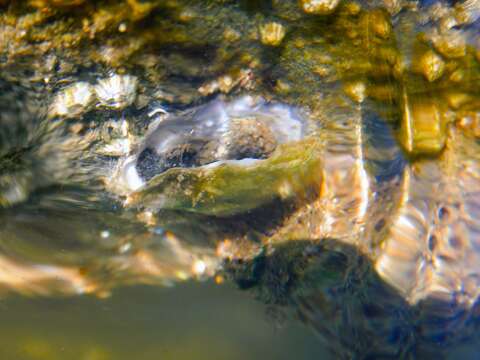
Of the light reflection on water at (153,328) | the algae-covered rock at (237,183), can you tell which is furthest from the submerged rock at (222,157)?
the light reflection on water at (153,328)

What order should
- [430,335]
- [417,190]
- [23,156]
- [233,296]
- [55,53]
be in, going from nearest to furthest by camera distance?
[55,53], [23,156], [417,190], [430,335], [233,296]

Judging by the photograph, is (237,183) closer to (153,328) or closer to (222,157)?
(222,157)

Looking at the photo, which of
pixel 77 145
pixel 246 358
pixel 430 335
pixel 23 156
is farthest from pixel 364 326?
pixel 23 156

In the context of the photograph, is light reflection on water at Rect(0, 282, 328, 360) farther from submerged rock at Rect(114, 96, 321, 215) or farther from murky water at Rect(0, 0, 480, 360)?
submerged rock at Rect(114, 96, 321, 215)

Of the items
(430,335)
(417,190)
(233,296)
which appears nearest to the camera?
(417,190)

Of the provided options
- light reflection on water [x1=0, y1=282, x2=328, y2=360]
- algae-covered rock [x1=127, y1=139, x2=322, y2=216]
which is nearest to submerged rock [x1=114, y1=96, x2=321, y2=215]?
algae-covered rock [x1=127, y1=139, x2=322, y2=216]

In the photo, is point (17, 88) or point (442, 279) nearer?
point (17, 88)

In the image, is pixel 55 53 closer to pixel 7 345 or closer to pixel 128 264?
pixel 128 264

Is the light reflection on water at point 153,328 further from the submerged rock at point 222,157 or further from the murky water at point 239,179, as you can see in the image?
the submerged rock at point 222,157
